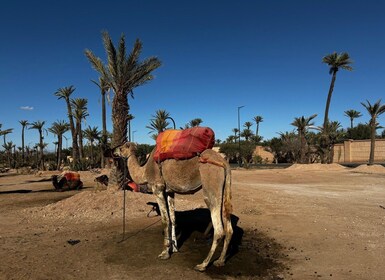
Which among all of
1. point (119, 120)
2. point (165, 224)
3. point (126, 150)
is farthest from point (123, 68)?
point (165, 224)

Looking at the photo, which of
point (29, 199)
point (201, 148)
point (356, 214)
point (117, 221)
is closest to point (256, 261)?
point (201, 148)

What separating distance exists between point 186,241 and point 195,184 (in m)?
1.93

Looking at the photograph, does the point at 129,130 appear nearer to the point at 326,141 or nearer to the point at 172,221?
the point at 172,221

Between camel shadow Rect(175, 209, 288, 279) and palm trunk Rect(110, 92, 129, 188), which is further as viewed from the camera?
palm trunk Rect(110, 92, 129, 188)

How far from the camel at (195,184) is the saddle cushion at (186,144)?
118 millimetres

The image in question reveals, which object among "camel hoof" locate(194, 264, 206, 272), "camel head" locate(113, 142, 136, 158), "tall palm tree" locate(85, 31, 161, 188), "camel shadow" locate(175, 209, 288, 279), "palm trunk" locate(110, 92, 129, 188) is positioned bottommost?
"camel shadow" locate(175, 209, 288, 279)

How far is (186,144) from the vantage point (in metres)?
6.76

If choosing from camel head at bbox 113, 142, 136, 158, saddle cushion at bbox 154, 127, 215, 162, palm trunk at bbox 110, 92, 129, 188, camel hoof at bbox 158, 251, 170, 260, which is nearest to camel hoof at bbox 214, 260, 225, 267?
camel hoof at bbox 158, 251, 170, 260

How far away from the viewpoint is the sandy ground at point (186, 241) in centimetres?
597

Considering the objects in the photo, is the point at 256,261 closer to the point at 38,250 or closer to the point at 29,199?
the point at 38,250

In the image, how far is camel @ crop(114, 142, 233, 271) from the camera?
20.1ft

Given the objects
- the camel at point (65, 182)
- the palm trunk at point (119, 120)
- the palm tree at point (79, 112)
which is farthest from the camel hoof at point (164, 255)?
the palm tree at point (79, 112)

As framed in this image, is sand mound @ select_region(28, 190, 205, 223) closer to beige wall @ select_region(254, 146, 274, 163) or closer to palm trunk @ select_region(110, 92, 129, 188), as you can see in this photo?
palm trunk @ select_region(110, 92, 129, 188)

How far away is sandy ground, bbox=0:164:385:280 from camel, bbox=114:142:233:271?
0.47 m
